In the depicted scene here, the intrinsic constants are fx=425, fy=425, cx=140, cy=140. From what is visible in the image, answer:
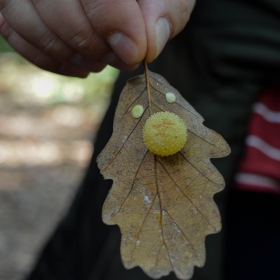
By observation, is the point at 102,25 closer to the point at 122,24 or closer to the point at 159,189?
the point at 122,24

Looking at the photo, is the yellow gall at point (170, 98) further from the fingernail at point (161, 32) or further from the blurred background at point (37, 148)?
the blurred background at point (37, 148)

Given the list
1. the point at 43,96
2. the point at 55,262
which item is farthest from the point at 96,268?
the point at 43,96

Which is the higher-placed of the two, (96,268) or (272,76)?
(272,76)

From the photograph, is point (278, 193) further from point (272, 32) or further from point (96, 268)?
point (96, 268)

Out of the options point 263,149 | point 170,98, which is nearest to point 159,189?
point 170,98

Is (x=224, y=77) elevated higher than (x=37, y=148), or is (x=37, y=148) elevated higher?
(x=224, y=77)

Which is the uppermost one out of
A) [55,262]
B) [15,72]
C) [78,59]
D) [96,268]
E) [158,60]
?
[78,59]

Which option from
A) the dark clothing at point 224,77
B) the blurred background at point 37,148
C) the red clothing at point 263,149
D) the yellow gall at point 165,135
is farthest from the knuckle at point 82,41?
the blurred background at point 37,148

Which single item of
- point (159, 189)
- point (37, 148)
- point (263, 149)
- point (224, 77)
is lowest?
point (37, 148)
